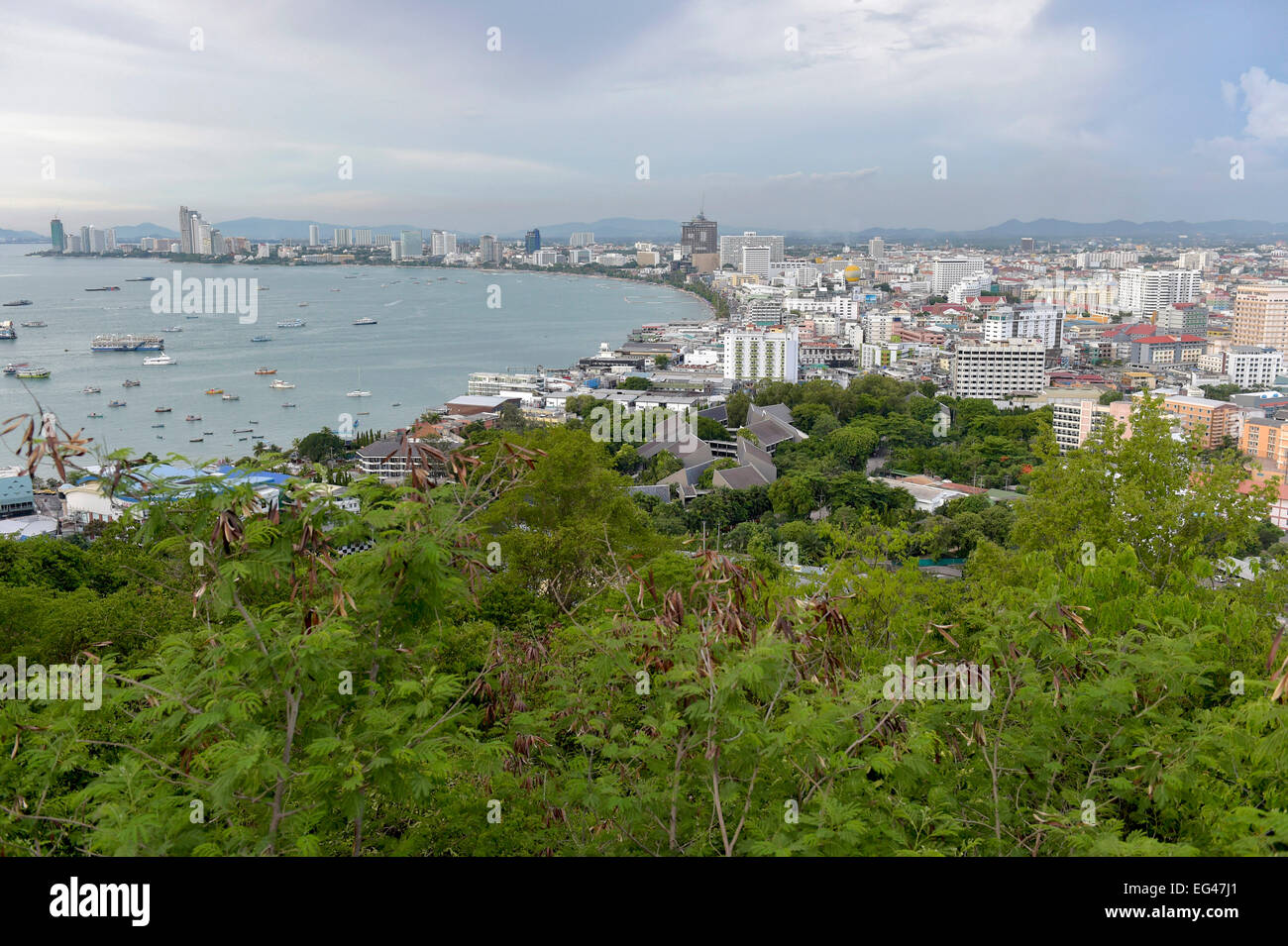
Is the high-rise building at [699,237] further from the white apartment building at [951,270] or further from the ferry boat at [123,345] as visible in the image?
the ferry boat at [123,345]

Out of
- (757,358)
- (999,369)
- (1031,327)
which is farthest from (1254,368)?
(757,358)

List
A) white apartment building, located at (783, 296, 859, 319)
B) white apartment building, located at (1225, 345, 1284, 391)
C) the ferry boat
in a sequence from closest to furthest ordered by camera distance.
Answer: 1. the ferry boat
2. white apartment building, located at (1225, 345, 1284, 391)
3. white apartment building, located at (783, 296, 859, 319)

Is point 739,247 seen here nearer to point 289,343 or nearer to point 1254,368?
point 1254,368

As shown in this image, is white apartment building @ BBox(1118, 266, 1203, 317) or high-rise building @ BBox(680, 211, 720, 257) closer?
white apartment building @ BBox(1118, 266, 1203, 317)

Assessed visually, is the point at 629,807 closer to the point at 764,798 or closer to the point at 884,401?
the point at 764,798

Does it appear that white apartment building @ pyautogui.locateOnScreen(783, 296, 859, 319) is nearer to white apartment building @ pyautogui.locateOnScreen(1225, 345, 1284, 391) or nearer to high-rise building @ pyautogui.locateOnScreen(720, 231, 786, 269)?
white apartment building @ pyautogui.locateOnScreen(1225, 345, 1284, 391)

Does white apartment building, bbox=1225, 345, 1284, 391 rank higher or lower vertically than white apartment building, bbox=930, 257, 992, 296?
lower

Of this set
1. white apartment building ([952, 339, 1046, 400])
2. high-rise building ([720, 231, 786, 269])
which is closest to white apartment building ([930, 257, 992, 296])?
high-rise building ([720, 231, 786, 269])
